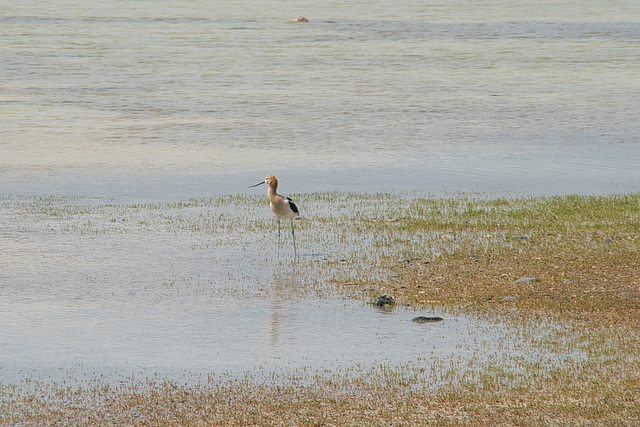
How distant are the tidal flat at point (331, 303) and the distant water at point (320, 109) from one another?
3464 mm

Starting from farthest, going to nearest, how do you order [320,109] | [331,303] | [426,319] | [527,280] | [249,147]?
[320,109]
[249,147]
[527,280]
[331,303]
[426,319]

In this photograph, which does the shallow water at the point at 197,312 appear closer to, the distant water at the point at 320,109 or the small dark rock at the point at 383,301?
the small dark rock at the point at 383,301

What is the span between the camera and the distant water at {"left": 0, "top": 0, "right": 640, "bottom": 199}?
80.2ft

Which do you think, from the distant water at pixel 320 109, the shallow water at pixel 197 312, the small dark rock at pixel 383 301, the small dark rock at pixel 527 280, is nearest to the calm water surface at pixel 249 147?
the shallow water at pixel 197 312

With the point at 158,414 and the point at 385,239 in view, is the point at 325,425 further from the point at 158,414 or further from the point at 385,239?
the point at 385,239

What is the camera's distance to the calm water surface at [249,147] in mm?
11781

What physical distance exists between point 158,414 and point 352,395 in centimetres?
194

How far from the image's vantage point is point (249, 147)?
2930cm

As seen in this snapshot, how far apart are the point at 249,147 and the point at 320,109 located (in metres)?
8.32

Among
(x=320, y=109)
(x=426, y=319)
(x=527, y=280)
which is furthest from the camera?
(x=320, y=109)

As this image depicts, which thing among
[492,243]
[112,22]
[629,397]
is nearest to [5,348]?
[629,397]

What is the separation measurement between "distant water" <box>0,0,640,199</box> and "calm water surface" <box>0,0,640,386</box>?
15 cm

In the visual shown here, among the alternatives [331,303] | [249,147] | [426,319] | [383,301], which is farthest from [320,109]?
[426,319]

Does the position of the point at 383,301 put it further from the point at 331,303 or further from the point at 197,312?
the point at 197,312
